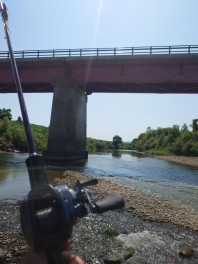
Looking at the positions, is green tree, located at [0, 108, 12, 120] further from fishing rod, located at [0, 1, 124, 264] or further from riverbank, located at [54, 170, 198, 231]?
fishing rod, located at [0, 1, 124, 264]

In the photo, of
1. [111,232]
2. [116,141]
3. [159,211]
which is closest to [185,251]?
[111,232]

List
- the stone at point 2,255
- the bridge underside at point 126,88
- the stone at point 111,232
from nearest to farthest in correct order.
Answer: the stone at point 2,255
the stone at point 111,232
the bridge underside at point 126,88

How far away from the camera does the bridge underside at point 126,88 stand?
3551 cm

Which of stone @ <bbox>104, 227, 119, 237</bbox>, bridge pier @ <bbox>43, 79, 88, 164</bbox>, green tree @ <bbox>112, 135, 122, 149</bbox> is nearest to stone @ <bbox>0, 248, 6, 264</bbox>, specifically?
stone @ <bbox>104, 227, 119, 237</bbox>

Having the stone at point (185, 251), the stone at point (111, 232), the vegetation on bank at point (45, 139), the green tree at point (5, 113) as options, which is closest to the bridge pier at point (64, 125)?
the vegetation on bank at point (45, 139)

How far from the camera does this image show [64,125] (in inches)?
1308

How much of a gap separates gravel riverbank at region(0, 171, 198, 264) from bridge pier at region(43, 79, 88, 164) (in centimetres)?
2082

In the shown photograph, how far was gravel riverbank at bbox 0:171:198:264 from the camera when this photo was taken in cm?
728

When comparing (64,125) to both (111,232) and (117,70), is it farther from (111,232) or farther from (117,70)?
(111,232)

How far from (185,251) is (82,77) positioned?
31.4 meters

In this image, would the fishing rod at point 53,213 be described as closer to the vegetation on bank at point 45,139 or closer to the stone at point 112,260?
the stone at point 112,260

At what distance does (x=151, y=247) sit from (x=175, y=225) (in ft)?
8.44

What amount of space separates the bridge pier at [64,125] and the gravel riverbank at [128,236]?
2082 centimetres

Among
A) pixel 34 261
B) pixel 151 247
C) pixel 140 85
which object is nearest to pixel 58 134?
pixel 140 85
